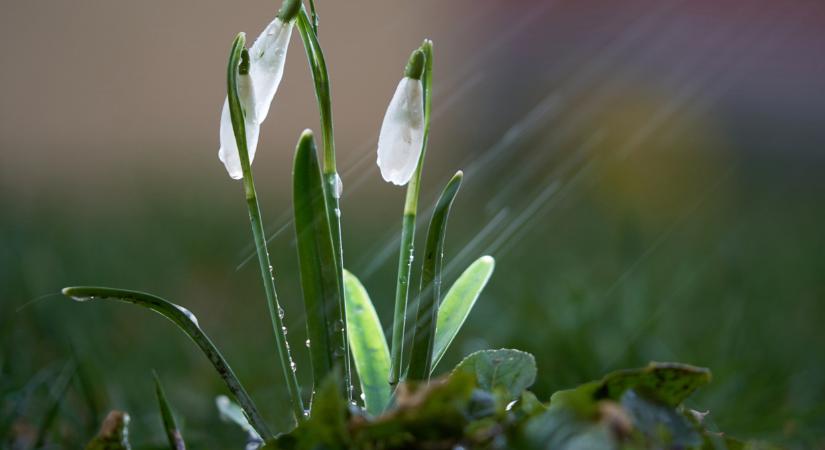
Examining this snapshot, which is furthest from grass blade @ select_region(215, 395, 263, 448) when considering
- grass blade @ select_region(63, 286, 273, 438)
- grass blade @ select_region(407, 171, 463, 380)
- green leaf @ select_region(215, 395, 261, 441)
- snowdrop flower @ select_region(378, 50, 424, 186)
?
snowdrop flower @ select_region(378, 50, 424, 186)

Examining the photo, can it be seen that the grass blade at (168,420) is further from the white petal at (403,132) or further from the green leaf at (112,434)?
the white petal at (403,132)

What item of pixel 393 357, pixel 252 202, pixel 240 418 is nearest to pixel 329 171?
pixel 252 202

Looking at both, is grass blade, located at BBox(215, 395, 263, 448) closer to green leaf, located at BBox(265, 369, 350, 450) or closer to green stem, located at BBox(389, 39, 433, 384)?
green stem, located at BBox(389, 39, 433, 384)

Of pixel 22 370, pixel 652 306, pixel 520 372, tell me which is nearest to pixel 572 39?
pixel 652 306

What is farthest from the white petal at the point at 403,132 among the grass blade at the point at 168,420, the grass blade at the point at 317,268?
the grass blade at the point at 168,420

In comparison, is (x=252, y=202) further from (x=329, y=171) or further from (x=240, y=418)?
(x=240, y=418)

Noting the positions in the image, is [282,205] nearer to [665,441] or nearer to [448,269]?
[448,269]

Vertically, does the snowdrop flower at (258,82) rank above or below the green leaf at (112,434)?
above
